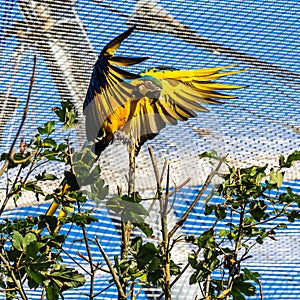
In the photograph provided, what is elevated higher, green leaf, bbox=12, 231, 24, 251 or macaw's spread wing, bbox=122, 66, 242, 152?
macaw's spread wing, bbox=122, 66, 242, 152

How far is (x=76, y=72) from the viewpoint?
175 cm

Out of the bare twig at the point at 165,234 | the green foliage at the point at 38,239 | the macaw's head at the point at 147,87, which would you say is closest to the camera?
the green foliage at the point at 38,239

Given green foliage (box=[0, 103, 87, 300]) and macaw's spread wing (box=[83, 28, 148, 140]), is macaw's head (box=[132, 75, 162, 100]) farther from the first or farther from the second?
green foliage (box=[0, 103, 87, 300])

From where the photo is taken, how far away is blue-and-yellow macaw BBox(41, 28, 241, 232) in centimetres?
130

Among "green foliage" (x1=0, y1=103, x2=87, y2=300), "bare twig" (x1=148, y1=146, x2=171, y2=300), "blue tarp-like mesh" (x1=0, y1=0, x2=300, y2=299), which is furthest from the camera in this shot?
"blue tarp-like mesh" (x1=0, y1=0, x2=300, y2=299)

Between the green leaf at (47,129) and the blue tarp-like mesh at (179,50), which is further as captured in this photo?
the blue tarp-like mesh at (179,50)

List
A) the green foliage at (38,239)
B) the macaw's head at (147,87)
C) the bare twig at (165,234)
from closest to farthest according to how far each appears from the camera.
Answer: the green foliage at (38,239), the bare twig at (165,234), the macaw's head at (147,87)

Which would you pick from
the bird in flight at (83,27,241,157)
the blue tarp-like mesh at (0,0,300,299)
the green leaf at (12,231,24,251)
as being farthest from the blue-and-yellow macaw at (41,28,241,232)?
the green leaf at (12,231,24,251)

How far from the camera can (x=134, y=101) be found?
1312 millimetres

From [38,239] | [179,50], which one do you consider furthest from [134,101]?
[38,239]

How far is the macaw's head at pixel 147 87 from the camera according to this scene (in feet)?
4.24

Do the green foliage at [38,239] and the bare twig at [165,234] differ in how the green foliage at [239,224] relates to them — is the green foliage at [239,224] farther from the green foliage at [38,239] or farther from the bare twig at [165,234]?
the green foliage at [38,239]

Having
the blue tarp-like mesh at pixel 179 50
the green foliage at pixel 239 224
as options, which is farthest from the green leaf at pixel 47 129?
the blue tarp-like mesh at pixel 179 50

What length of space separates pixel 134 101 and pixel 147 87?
38mm
